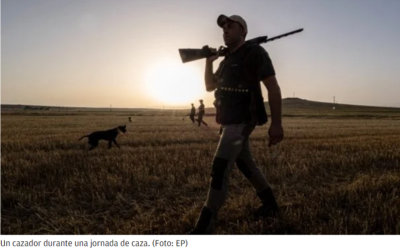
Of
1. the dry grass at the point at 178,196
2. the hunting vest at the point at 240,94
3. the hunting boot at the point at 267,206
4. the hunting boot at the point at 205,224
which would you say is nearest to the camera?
the hunting boot at the point at 205,224

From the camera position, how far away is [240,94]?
11.9ft

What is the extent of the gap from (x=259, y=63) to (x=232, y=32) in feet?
1.61

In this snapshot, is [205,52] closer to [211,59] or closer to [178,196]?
[211,59]

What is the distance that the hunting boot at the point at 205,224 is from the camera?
3506 mm

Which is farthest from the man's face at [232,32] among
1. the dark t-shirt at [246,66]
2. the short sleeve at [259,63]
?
the short sleeve at [259,63]

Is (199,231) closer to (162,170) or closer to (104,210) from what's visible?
(104,210)

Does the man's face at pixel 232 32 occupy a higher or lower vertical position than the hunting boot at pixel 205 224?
higher

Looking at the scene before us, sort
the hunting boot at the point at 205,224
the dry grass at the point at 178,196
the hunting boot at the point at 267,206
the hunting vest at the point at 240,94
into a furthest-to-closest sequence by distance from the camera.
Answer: the hunting boot at the point at 267,206
the dry grass at the point at 178,196
the hunting vest at the point at 240,94
the hunting boot at the point at 205,224

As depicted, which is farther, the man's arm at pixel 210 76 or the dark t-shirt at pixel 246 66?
the man's arm at pixel 210 76

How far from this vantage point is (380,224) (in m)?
3.69

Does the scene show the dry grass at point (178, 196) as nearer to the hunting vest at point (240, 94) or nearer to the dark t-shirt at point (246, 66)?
the hunting vest at point (240, 94)

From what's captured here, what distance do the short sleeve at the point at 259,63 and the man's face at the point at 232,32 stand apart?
0.25 m

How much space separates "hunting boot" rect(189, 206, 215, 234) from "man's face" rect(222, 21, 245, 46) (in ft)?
6.15

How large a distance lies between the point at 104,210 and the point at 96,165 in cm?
263
